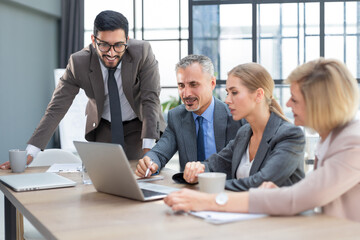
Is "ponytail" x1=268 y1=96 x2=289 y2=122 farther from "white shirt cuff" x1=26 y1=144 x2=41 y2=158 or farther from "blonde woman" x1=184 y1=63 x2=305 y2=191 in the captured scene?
"white shirt cuff" x1=26 y1=144 x2=41 y2=158

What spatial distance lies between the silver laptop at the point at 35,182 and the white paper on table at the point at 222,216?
0.79 m

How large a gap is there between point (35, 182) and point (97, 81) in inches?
39.1

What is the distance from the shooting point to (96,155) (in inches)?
68.5

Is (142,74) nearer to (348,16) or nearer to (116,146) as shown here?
(116,146)

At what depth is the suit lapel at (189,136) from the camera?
8.45 ft

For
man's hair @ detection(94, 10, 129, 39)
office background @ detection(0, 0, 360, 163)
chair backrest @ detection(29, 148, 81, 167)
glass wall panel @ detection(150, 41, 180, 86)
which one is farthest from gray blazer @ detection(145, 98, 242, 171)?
glass wall panel @ detection(150, 41, 180, 86)

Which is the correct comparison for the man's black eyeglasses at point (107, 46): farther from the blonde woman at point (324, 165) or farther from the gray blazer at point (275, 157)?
the blonde woman at point (324, 165)

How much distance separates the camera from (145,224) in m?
1.32

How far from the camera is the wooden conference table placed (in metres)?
1.20

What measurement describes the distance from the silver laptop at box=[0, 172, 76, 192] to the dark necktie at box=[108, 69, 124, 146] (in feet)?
2.17

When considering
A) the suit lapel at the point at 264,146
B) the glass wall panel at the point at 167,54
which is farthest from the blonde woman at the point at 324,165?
the glass wall panel at the point at 167,54

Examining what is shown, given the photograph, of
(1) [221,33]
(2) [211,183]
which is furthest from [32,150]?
(1) [221,33]

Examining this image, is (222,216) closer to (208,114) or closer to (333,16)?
(208,114)

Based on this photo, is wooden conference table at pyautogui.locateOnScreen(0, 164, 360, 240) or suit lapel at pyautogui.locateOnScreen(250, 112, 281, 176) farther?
suit lapel at pyautogui.locateOnScreen(250, 112, 281, 176)
